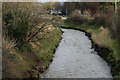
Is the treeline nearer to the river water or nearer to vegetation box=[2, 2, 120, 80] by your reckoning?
the river water

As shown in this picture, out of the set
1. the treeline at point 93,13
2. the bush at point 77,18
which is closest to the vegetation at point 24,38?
the treeline at point 93,13

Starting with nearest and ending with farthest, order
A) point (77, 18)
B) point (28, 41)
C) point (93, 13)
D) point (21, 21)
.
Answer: point (21, 21)
point (28, 41)
point (77, 18)
point (93, 13)

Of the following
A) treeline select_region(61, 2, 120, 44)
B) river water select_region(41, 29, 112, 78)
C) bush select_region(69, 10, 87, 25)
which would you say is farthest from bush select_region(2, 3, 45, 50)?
bush select_region(69, 10, 87, 25)

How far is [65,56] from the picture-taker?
17.2 meters

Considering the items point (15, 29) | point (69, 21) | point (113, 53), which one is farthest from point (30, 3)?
point (69, 21)

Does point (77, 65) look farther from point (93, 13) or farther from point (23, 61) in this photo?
point (93, 13)

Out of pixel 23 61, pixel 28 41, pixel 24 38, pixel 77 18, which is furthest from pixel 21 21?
pixel 77 18

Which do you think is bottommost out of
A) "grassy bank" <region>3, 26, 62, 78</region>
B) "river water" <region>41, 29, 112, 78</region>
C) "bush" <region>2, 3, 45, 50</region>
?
"river water" <region>41, 29, 112, 78</region>

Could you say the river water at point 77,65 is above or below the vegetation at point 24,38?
below

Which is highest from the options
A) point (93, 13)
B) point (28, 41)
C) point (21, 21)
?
point (93, 13)

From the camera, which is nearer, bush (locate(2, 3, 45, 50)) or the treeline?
bush (locate(2, 3, 45, 50))

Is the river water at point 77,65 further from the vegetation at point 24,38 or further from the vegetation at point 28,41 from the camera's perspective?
the vegetation at point 24,38

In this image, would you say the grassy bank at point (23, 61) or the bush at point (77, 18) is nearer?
the grassy bank at point (23, 61)

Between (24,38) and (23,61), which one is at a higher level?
(24,38)
